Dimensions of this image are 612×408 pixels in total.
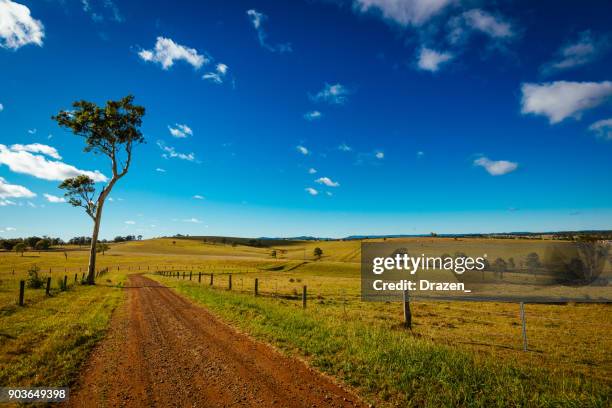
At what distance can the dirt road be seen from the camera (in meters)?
5.88

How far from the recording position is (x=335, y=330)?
10922mm

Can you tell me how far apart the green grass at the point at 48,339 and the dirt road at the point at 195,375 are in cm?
48

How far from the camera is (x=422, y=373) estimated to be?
7.20 metres

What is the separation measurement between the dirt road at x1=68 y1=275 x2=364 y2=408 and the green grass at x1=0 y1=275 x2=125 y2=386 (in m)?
0.48

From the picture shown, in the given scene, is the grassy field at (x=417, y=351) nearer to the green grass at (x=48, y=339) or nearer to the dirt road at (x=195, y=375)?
the green grass at (x=48, y=339)

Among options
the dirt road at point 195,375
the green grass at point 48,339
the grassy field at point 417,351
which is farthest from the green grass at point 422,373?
the green grass at point 48,339

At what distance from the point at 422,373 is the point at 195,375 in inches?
216

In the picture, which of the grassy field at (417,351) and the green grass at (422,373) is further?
the grassy field at (417,351)

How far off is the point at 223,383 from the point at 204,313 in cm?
846

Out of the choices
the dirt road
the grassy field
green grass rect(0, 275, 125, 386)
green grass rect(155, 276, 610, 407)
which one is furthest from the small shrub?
green grass rect(155, 276, 610, 407)

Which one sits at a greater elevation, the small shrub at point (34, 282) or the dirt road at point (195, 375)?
the dirt road at point (195, 375)

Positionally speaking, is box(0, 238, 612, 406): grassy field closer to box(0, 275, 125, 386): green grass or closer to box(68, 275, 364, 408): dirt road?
box(0, 275, 125, 386): green grass

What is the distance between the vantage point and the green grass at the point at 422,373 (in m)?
6.14

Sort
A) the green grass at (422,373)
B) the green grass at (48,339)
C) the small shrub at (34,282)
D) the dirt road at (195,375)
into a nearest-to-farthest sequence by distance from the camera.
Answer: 1. the dirt road at (195,375)
2. the green grass at (422,373)
3. the green grass at (48,339)
4. the small shrub at (34,282)
